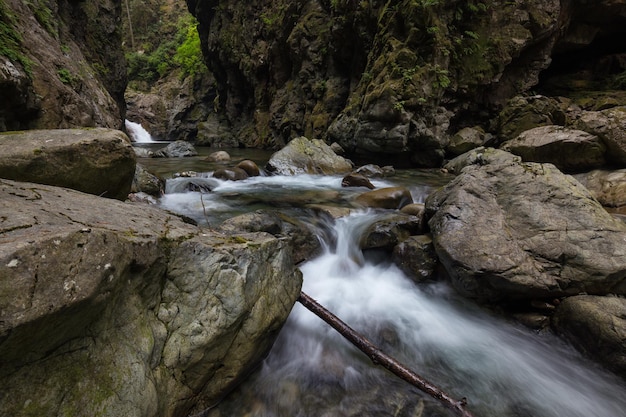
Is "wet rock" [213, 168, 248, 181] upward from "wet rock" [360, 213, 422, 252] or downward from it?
downward

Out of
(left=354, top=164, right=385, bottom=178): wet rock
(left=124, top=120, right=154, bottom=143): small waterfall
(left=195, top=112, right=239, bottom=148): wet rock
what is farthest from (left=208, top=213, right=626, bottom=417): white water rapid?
(left=124, top=120, right=154, bottom=143): small waterfall

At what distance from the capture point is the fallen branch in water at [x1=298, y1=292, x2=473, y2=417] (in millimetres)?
2311

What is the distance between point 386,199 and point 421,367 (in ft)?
12.9

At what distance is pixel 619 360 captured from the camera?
106 inches

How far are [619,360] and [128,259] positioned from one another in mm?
4266

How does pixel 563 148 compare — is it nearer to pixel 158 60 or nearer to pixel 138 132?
pixel 138 132

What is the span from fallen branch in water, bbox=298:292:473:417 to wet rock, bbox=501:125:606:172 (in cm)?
759

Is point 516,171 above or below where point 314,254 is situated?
above

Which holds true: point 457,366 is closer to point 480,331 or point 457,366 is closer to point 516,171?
point 480,331

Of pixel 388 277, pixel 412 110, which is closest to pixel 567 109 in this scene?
pixel 412 110

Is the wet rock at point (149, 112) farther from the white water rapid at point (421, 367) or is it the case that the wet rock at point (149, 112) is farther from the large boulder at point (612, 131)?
the large boulder at point (612, 131)

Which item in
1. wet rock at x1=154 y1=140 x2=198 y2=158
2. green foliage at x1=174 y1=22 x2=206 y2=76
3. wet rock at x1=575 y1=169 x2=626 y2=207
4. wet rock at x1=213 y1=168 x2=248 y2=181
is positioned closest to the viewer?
wet rock at x1=575 y1=169 x2=626 y2=207

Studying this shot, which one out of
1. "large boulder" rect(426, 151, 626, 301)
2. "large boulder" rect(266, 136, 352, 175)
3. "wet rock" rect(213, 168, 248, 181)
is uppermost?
"large boulder" rect(426, 151, 626, 301)

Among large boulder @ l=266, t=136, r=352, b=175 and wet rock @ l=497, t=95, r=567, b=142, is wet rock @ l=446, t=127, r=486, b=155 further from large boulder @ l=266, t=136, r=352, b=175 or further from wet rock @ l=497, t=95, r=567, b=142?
large boulder @ l=266, t=136, r=352, b=175
